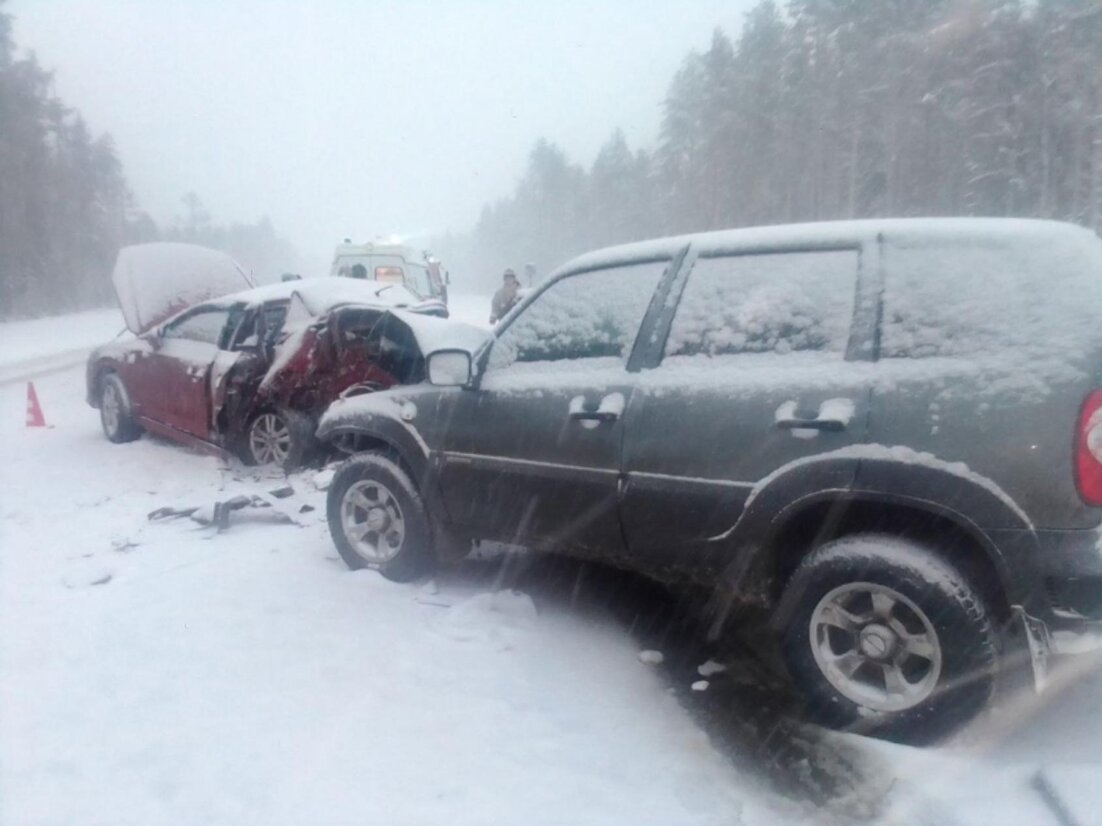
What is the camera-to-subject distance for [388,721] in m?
2.89

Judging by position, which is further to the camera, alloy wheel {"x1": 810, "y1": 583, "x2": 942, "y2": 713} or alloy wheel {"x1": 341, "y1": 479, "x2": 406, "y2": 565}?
alloy wheel {"x1": 341, "y1": 479, "x2": 406, "y2": 565}

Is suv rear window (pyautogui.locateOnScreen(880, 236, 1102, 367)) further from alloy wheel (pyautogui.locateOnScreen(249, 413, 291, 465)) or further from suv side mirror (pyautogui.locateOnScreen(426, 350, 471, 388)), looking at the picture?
alloy wheel (pyautogui.locateOnScreen(249, 413, 291, 465))

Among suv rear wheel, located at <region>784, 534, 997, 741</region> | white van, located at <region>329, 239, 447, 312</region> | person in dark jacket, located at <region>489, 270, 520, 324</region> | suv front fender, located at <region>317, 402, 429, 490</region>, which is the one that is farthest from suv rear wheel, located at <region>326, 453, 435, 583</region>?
white van, located at <region>329, 239, 447, 312</region>

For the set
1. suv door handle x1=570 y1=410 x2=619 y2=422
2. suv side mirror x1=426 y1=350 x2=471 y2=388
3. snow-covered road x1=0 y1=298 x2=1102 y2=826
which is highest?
suv side mirror x1=426 y1=350 x2=471 y2=388

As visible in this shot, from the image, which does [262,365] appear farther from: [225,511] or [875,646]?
[875,646]

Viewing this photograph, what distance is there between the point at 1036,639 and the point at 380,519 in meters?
3.18

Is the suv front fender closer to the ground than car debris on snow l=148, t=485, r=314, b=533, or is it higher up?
higher up

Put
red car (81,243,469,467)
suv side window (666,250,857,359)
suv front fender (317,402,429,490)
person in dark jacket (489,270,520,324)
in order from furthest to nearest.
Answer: person in dark jacket (489,270,520,324), red car (81,243,469,467), suv front fender (317,402,429,490), suv side window (666,250,857,359)

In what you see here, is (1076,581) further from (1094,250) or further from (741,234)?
(741,234)

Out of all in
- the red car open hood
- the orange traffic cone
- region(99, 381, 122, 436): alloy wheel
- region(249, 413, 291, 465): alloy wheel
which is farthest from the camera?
the orange traffic cone

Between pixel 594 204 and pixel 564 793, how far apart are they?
60033 mm

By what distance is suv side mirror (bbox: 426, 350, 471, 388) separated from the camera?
373 cm

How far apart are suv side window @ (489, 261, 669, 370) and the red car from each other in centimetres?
229

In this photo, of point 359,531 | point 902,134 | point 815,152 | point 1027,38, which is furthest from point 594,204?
point 359,531
